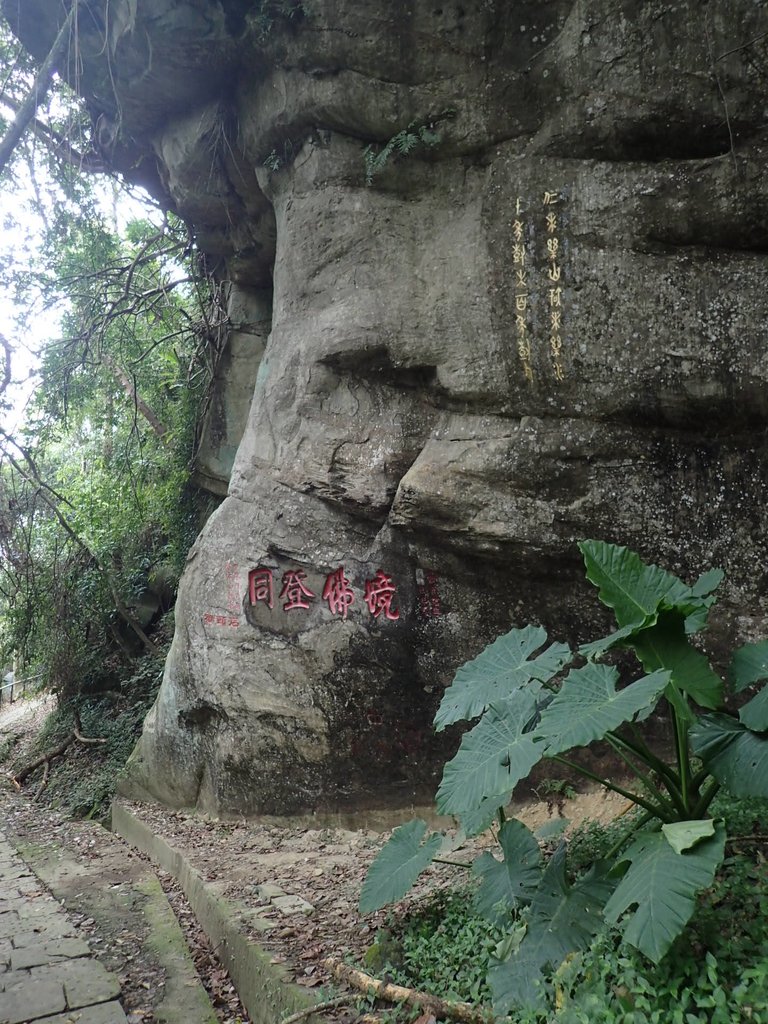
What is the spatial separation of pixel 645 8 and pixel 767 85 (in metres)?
0.84

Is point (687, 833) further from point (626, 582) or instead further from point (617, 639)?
point (626, 582)

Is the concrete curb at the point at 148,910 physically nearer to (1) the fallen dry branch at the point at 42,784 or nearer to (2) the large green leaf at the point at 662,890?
(1) the fallen dry branch at the point at 42,784

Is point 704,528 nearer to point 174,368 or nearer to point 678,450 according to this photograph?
point 678,450

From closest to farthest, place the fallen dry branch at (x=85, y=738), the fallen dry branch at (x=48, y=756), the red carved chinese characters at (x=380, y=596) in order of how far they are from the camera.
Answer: the red carved chinese characters at (x=380, y=596)
the fallen dry branch at (x=85, y=738)
the fallen dry branch at (x=48, y=756)

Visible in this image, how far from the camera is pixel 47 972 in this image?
347 centimetres

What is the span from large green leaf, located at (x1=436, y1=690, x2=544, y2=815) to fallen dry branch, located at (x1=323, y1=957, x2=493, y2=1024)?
539mm

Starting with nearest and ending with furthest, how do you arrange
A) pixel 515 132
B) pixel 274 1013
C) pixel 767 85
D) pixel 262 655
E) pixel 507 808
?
pixel 274 1013, pixel 767 85, pixel 507 808, pixel 515 132, pixel 262 655

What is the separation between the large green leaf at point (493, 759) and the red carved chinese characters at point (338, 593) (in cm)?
237

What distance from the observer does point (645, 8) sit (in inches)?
174

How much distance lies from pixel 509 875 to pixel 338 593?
2.68 metres

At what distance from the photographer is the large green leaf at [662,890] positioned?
1.91m

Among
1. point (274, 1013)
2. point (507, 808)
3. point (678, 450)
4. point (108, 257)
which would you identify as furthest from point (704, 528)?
point (108, 257)

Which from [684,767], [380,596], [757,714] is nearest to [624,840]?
[684,767]

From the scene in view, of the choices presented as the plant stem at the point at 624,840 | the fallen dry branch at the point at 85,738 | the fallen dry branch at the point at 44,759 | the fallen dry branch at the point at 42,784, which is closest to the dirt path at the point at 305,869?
the plant stem at the point at 624,840
